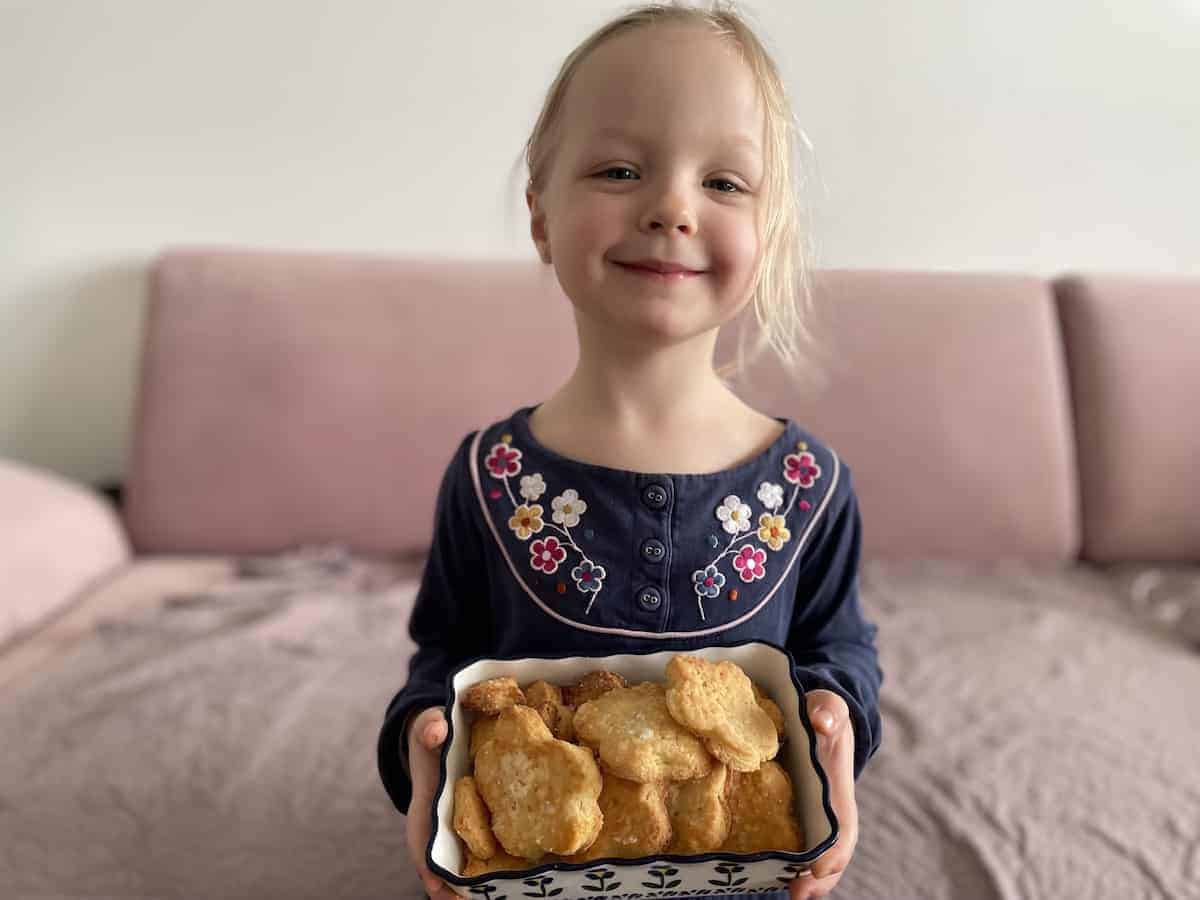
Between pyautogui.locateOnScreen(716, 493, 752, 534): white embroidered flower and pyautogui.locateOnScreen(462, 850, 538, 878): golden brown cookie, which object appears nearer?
pyautogui.locateOnScreen(462, 850, 538, 878): golden brown cookie

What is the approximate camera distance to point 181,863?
2.66 feet

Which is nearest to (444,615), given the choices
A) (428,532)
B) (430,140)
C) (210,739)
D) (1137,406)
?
(210,739)

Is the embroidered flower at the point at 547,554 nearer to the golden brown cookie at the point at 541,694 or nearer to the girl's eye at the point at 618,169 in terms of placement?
the golden brown cookie at the point at 541,694

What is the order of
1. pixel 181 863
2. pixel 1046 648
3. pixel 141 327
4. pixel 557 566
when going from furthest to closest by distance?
pixel 141 327, pixel 1046 648, pixel 181 863, pixel 557 566

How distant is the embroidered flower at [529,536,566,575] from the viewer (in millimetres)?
588

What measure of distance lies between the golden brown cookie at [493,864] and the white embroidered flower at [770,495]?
263mm

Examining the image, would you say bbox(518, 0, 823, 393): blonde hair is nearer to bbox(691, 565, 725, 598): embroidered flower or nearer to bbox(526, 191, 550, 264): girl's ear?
bbox(526, 191, 550, 264): girl's ear

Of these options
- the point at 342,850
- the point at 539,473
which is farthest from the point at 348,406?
the point at 539,473

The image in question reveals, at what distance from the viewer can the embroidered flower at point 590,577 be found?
0.58 m

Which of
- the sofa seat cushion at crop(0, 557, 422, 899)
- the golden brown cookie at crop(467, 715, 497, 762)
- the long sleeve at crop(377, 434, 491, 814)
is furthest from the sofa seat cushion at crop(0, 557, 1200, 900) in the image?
the golden brown cookie at crop(467, 715, 497, 762)

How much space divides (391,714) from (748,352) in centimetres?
44

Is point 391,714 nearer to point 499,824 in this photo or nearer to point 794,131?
point 499,824

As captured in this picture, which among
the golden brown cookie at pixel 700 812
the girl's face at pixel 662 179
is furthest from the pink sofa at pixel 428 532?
the golden brown cookie at pixel 700 812

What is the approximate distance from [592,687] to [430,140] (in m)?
1.00
